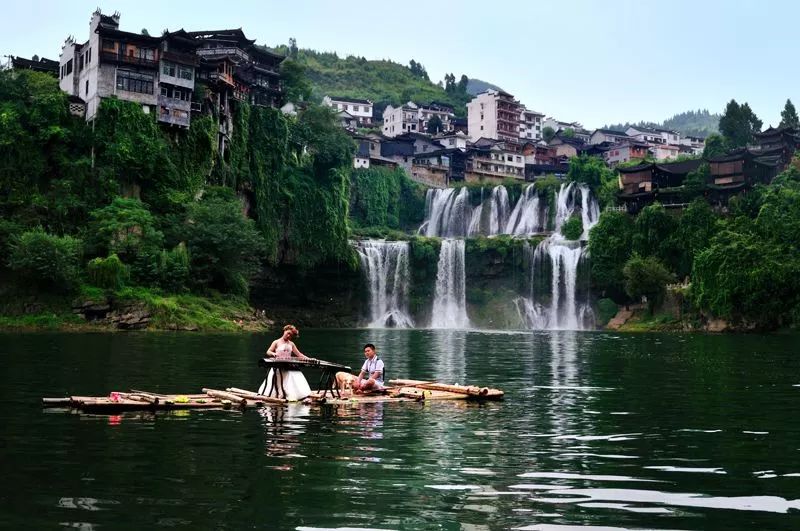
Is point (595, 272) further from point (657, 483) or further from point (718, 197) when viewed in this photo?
point (657, 483)

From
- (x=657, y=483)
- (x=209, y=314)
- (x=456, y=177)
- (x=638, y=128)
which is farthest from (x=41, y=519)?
(x=638, y=128)

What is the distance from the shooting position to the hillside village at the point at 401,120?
69.1 metres

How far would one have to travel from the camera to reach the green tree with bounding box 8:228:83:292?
54500mm

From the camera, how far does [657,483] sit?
39.3 ft

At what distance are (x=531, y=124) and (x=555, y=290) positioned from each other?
7419cm

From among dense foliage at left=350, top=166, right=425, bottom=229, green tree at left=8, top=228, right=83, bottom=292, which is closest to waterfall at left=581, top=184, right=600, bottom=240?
dense foliage at left=350, top=166, right=425, bottom=229

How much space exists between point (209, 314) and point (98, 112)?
64.0 feet

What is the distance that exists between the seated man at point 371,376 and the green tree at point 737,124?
332 feet

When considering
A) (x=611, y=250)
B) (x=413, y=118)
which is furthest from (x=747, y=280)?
(x=413, y=118)

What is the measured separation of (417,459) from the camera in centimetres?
1366

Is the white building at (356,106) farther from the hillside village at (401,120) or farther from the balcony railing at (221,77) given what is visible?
the balcony railing at (221,77)

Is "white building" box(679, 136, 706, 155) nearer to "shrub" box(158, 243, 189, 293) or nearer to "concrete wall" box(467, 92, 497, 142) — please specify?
"concrete wall" box(467, 92, 497, 142)

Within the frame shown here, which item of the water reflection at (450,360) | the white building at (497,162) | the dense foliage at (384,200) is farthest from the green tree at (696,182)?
the water reflection at (450,360)

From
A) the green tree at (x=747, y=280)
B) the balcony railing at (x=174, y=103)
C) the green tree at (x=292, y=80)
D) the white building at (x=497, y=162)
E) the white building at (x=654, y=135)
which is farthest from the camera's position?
the white building at (x=654, y=135)
